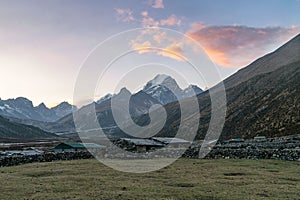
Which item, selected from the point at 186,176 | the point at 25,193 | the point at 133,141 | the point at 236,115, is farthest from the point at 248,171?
the point at 236,115

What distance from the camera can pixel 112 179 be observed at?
120 ft

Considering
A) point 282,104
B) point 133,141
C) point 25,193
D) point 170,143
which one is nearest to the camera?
point 25,193

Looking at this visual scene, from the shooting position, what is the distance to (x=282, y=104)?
518ft

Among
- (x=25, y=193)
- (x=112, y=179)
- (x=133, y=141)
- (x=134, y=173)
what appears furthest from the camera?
(x=133, y=141)

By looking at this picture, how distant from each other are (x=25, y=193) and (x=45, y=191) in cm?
173

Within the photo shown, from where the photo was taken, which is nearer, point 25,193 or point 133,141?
point 25,193

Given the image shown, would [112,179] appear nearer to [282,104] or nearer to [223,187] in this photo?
[223,187]

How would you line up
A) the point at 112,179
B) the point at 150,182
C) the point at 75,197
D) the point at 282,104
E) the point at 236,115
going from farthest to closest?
1. the point at 236,115
2. the point at 282,104
3. the point at 112,179
4. the point at 150,182
5. the point at 75,197

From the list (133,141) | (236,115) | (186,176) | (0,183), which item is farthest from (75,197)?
(236,115)

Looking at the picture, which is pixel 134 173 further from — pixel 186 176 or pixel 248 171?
pixel 248 171

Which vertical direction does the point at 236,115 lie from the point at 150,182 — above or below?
above

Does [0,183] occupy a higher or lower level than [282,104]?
lower

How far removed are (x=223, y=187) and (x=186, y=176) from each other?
839cm

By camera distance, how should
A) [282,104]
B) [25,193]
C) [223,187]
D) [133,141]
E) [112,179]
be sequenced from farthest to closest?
1. [282,104]
2. [133,141]
3. [112,179]
4. [223,187]
5. [25,193]
